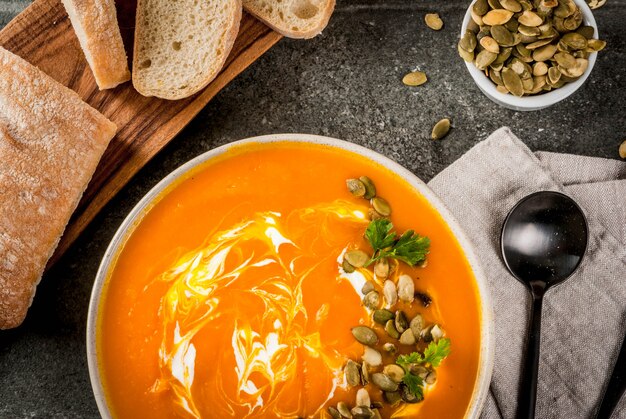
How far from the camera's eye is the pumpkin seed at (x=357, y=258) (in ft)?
6.72

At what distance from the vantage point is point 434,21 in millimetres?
2455

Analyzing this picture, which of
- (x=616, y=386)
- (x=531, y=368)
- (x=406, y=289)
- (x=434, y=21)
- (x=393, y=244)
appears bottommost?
(x=616, y=386)

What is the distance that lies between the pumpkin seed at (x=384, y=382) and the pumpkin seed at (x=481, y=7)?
1.27 m

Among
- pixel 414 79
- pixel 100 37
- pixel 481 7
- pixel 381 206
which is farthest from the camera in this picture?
pixel 414 79

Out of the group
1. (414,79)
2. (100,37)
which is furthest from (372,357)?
(100,37)

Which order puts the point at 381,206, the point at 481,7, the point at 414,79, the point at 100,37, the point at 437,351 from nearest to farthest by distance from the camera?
the point at 437,351
the point at 381,206
the point at 100,37
the point at 481,7
the point at 414,79

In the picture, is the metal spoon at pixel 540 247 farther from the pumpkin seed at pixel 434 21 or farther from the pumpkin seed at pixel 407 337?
the pumpkin seed at pixel 434 21

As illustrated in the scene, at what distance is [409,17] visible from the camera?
2.49 m

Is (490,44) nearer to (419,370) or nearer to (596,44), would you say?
(596,44)

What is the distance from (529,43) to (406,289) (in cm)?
100

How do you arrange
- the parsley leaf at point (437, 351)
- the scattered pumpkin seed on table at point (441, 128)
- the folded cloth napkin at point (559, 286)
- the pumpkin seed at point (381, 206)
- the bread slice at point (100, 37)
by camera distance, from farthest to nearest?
1. the scattered pumpkin seed on table at point (441, 128)
2. the folded cloth napkin at point (559, 286)
3. the bread slice at point (100, 37)
4. the pumpkin seed at point (381, 206)
5. the parsley leaf at point (437, 351)

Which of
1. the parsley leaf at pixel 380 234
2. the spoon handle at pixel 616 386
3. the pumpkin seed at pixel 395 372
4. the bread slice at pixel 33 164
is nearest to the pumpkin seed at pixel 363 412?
the pumpkin seed at pixel 395 372

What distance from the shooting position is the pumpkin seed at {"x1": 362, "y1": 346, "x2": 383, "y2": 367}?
2.02 metres

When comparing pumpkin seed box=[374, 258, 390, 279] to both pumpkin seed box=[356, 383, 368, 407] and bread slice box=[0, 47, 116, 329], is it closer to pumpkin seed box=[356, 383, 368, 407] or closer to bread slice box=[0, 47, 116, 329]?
pumpkin seed box=[356, 383, 368, 407]
